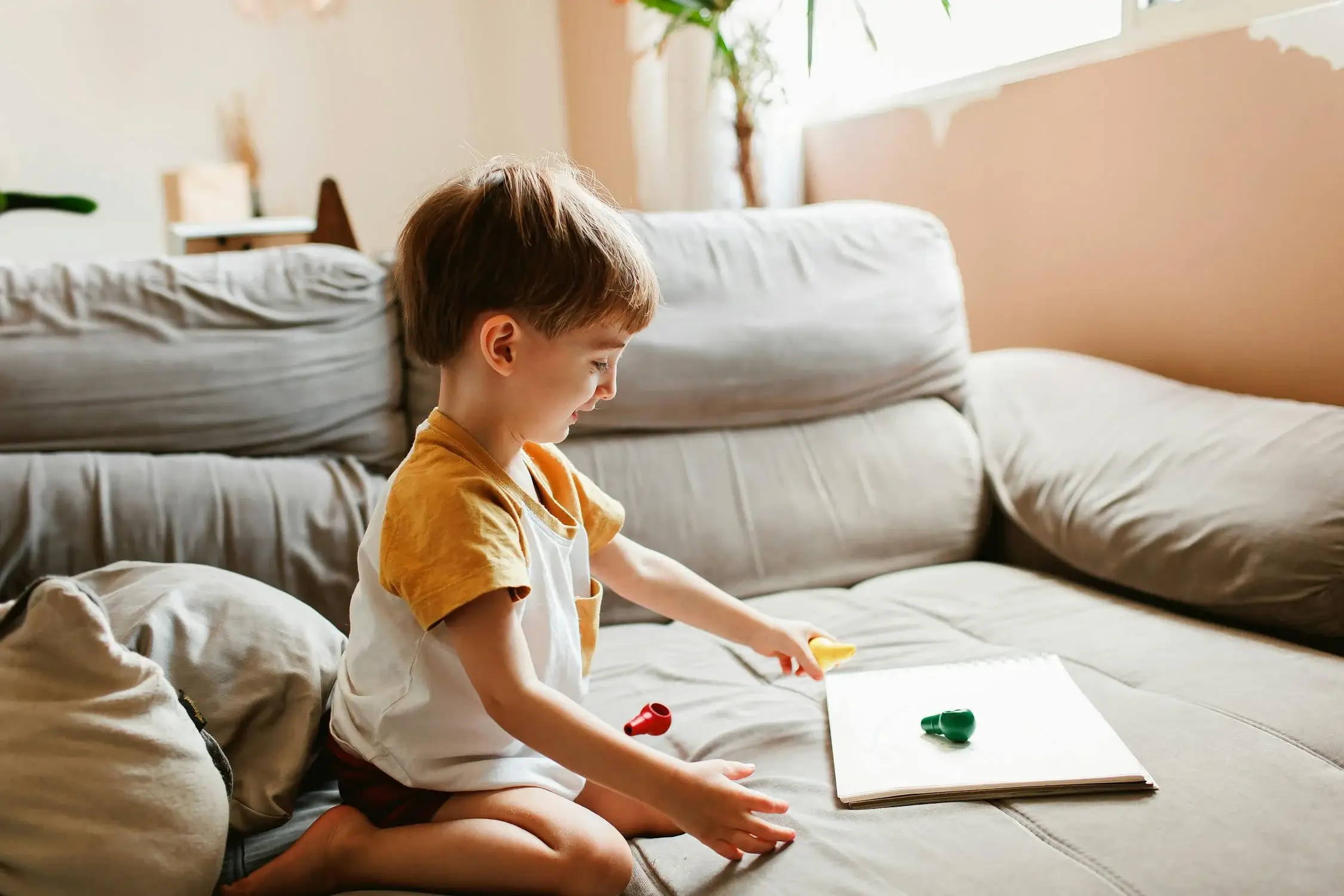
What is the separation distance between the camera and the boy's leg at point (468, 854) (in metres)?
0.84

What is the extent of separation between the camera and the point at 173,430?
1.32 meters

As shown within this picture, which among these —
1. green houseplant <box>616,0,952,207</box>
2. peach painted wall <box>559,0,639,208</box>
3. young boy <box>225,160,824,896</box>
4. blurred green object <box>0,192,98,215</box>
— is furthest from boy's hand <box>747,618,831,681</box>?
blurred green object <box>0,192,98,215</box>

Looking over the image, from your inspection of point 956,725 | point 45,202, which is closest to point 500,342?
point 956,725

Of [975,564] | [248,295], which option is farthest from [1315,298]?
[248,295]

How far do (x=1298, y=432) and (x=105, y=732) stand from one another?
1.28 meters

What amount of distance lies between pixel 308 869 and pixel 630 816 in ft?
0.92

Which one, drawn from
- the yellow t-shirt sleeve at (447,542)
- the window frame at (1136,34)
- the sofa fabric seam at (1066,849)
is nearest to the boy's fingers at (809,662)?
the sofa fabric seam at (1066,849)

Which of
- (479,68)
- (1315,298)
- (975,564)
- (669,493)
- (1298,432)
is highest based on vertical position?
(479,68)

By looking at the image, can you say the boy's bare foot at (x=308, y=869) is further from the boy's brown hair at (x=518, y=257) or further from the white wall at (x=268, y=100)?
the white wall at (x=268, y=100)

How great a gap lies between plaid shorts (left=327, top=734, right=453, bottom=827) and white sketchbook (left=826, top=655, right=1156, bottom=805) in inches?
14.4

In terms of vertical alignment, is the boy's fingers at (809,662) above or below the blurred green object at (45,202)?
below

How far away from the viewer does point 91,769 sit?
78cm

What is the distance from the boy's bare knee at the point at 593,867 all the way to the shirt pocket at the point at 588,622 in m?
0.23

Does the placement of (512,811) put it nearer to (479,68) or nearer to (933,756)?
(933,756)
